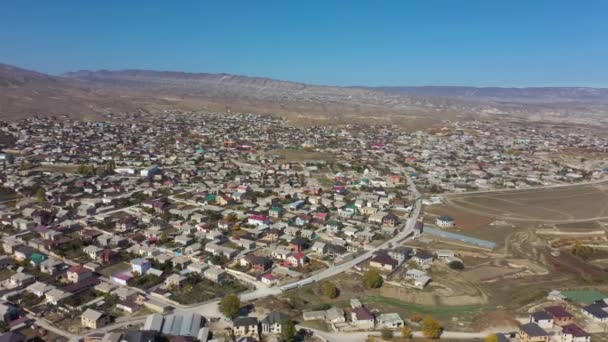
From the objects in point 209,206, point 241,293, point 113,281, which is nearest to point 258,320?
point 241,293

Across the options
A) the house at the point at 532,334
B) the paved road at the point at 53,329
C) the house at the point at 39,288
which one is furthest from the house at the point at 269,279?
the house at the point at 532,334

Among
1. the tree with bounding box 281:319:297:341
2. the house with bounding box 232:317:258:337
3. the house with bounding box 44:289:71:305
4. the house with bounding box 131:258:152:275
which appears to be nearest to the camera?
the tree with bounding box 281:319:297:341

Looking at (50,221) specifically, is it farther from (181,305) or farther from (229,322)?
(229,322)

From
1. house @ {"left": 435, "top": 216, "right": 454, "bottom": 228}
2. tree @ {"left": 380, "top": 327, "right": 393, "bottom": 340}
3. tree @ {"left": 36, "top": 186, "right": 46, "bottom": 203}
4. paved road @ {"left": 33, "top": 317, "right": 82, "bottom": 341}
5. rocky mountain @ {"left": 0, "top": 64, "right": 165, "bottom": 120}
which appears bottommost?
paved road @ {"left": 33, "top": 317, "right": 82, "bottom": 341}

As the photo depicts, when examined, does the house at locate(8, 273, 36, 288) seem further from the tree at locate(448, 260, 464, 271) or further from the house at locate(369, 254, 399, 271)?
the tree at locate(448, 260, 464, 271)

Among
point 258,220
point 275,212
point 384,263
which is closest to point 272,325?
point 384,263

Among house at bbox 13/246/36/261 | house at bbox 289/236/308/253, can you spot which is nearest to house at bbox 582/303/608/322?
house at bbox 289/236/308/253
